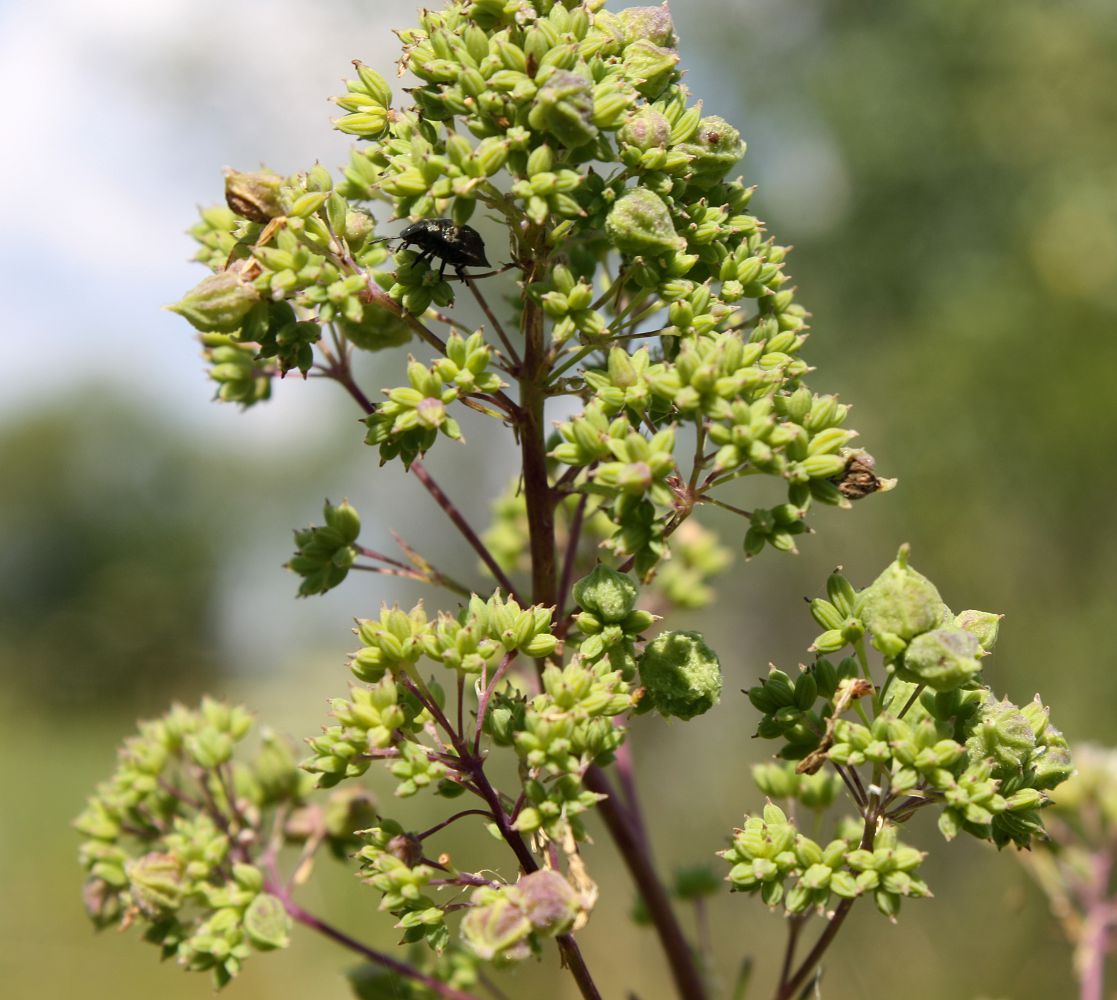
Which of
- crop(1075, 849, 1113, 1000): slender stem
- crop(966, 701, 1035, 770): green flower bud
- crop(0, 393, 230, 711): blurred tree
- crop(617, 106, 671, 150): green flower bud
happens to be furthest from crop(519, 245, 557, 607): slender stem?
crop(0, 393, 230, 711): blurred tree

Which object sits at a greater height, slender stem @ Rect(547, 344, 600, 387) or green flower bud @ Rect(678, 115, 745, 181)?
green flower bud @ Rect(678, 115, 745, 181)

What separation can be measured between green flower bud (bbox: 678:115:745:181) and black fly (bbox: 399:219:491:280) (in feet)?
1.36

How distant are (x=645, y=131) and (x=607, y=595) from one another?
789mm

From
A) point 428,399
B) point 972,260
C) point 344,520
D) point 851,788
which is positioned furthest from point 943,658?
point 972,260

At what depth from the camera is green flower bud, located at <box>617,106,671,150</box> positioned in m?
1.68

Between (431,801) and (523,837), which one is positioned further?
(431,801)

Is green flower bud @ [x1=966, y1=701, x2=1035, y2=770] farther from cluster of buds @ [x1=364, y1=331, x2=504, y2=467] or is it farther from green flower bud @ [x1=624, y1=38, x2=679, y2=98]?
green flower bud @ [x1=624, y1=38, x2=679, y2=98]

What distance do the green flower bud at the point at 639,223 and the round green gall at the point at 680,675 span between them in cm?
66

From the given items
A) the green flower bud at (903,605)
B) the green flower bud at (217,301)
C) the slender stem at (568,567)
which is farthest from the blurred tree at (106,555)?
the green flower bud at (903,605)

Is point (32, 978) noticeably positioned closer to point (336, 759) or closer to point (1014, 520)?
point (336, 759)

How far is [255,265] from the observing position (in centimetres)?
170

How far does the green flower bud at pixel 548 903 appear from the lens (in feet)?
4.95

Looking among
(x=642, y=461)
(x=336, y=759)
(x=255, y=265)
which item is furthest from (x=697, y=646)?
(x=255, y=265)

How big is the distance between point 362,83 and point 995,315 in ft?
40.3
